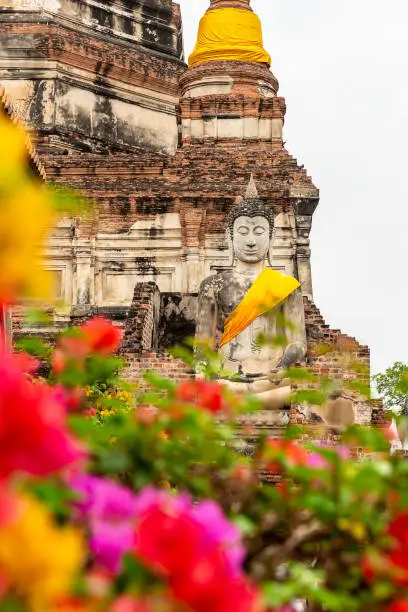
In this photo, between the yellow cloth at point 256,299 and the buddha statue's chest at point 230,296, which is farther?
the buddha statue's chest at point 230,296

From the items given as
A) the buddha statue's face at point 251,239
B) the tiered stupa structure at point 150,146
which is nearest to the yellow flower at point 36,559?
the buddha statue's face at point 251,239

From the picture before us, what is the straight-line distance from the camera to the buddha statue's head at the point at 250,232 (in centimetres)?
1149

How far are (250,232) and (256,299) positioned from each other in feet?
3.58

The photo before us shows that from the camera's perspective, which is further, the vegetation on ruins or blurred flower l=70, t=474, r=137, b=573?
blurred flower l=70, t=474, r=137, b=573

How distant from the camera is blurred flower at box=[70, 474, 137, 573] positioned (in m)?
1.67

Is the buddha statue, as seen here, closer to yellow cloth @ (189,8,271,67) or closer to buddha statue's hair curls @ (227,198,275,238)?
buddha statue's hair curls @ (227,198,275,238)

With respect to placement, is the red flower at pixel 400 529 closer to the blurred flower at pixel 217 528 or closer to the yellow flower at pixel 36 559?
the blurred flower at pixel 217 528

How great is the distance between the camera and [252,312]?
10.6 metres

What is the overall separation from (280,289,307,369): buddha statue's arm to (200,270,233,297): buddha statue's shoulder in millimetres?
Answer: 793

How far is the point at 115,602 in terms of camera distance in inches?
57.2

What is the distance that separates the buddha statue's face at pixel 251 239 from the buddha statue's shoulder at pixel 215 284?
10.5 inches

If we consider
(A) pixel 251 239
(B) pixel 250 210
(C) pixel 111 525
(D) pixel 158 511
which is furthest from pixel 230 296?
(D) pixel 158 511

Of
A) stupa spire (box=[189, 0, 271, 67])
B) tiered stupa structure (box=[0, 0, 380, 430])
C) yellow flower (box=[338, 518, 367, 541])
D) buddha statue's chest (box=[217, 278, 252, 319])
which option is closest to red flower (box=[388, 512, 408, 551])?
yellow flower (box=[338, 518, 367, 541])

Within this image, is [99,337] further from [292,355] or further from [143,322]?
[143,322]
